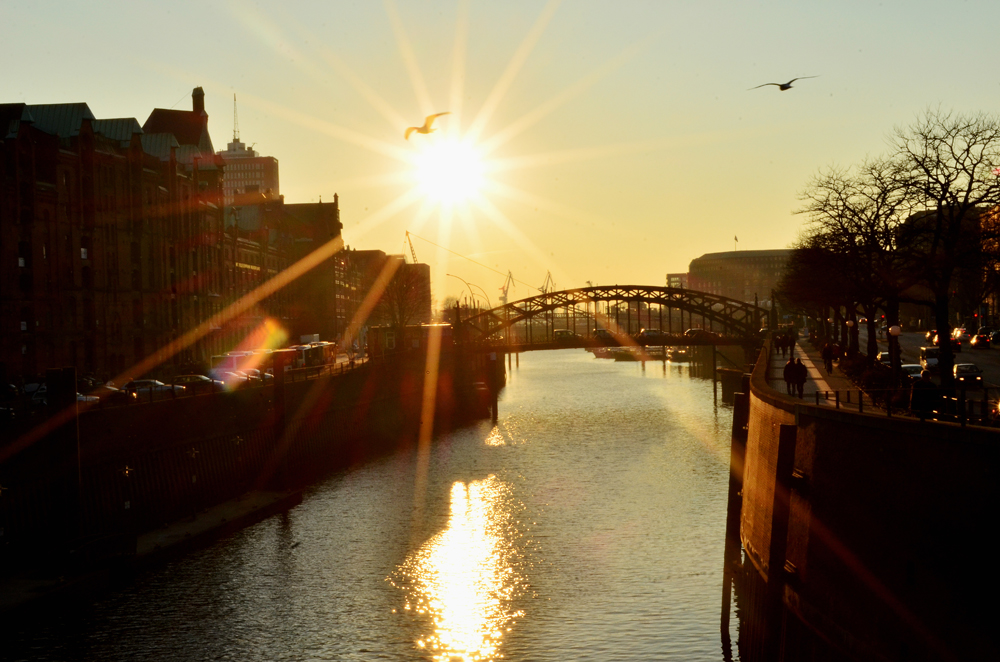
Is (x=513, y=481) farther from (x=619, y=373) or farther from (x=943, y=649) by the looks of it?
(x=619, y=373)

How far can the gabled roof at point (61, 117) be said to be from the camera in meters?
69.5

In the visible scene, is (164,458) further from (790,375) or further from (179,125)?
(179,125)

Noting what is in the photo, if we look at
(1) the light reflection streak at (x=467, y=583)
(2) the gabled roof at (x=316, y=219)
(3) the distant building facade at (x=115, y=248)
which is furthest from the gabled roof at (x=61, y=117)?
(2) the gabled roof at (x=316, y=219)

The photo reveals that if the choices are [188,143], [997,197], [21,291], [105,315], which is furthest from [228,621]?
[188,143]

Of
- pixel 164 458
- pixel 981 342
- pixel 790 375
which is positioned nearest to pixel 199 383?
pixel 164 458

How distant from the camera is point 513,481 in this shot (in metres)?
52.1

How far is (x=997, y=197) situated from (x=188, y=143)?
77.5 m

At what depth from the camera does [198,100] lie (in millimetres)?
101938

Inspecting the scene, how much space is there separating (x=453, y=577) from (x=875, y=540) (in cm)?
1759

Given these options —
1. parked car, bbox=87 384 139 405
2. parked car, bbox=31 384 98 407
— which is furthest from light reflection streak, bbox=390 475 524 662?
parked car, bbox=31 384 98 407

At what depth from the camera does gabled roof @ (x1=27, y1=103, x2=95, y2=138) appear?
69500mm

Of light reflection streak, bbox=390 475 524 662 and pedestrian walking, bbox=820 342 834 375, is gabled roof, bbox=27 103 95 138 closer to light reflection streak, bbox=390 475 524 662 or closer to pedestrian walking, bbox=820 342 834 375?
light reflection streak, bbox=390 475 524 662

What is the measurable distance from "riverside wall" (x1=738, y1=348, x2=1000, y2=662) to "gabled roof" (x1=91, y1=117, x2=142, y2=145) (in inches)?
2527

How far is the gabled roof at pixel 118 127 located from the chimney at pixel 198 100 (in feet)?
77.0
